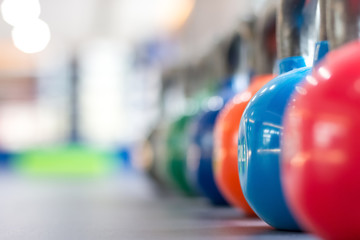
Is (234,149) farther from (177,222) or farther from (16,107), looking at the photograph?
(16,107)

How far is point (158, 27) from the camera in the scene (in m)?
7.20

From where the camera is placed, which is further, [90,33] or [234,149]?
[90,33]

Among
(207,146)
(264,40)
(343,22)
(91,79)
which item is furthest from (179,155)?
(91,79)

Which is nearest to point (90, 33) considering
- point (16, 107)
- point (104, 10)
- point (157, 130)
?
point (104, 10)

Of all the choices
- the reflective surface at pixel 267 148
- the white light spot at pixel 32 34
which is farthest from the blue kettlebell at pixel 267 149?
the white light spot at pixel 32 34

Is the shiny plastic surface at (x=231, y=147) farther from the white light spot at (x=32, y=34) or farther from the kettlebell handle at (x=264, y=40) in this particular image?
the white light spot at (x=32, y=34)

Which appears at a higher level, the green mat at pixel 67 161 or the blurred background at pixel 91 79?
the blurred background at pixel 91 79

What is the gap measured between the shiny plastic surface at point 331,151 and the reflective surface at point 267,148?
26cm

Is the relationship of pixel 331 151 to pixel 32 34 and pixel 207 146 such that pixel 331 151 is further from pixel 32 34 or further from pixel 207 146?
pixel 32 34

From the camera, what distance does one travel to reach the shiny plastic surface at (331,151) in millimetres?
650

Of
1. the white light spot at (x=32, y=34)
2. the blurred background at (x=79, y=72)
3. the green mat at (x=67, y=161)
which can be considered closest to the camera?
the green mat at (x=67, y=161)

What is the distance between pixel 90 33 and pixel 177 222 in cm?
777

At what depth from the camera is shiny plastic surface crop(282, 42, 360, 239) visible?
650 millimetres

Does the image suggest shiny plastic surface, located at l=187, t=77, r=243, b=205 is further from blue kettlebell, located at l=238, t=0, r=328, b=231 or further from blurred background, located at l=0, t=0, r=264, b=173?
blurred background, located at l=0, t=0, r=264, b=173
